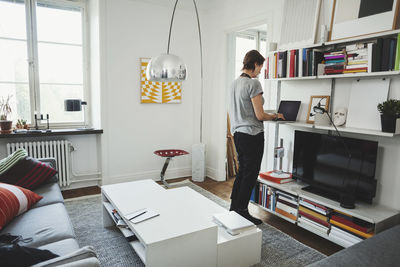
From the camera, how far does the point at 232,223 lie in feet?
7.08

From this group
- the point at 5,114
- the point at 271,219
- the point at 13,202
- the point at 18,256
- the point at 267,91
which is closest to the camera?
the point at 18,256

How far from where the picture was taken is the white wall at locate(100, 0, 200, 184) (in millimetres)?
3904

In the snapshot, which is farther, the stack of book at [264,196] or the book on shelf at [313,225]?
the stack of book at [264,196]

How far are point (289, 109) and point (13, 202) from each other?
2614 mm

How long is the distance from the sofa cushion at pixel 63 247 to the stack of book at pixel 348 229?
198 centimetres

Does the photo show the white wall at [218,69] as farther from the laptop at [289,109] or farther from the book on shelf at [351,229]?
the book on shelf at [351,229]

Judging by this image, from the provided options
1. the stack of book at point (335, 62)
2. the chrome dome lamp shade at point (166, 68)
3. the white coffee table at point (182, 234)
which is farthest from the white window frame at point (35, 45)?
the stack of book at point (335, 62)

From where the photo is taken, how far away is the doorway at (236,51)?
469 cm

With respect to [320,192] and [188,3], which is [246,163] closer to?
[320,192]

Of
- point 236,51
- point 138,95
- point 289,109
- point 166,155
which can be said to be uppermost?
point 236,51

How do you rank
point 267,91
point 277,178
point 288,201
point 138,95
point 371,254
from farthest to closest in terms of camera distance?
point 138,95 < point 267,91 < point 277,178 < point 288,201 < point 371,254

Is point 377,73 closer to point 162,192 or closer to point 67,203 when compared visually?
point 162,192

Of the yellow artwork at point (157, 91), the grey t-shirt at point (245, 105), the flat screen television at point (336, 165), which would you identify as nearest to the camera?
the flat screen television at point (336, 165)

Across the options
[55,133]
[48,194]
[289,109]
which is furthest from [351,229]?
[55,133]
